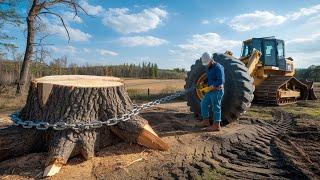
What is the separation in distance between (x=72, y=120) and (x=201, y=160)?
202 centimetres

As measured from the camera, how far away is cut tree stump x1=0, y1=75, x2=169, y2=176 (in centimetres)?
526

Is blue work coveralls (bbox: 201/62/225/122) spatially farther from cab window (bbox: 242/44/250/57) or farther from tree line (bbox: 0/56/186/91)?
tree line (bbox: 0/56/186/91)

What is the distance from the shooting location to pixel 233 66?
7.84 m

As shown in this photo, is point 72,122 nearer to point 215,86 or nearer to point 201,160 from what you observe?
point 201,160

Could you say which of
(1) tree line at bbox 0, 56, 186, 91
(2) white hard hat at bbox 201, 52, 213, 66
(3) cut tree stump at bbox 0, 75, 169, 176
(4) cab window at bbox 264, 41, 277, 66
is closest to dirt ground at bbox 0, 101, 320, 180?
(3) cut tree stump at bbox 0, 75, 169, 176

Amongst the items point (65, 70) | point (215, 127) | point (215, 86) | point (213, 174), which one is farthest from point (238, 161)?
point (65, 70)

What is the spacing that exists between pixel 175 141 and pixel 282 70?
32.8 ft

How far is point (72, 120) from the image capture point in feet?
17.7

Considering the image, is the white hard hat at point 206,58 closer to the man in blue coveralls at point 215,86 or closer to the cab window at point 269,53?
the man in blue coveralls at point 215,86

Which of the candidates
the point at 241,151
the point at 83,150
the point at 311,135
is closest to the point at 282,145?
the point at 241,151

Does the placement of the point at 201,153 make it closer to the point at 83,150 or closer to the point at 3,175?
the point at 83,150

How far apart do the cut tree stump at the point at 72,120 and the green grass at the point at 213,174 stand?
1177mm

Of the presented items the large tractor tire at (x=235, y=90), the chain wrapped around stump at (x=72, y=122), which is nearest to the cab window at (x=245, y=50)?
the large tractor tire at (x=235, y=90)

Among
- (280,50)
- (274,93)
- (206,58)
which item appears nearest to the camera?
(206,58)
